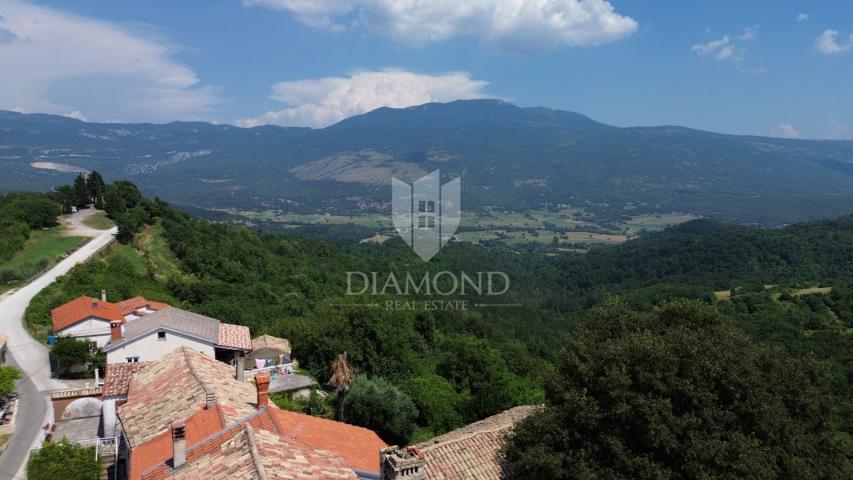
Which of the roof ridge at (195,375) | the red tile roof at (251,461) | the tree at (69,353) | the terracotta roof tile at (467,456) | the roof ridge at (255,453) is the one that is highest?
the roof ridge at (255,453)

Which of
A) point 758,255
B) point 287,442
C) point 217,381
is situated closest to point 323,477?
point 287,442

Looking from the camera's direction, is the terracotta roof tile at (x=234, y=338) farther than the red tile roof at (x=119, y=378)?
Yes

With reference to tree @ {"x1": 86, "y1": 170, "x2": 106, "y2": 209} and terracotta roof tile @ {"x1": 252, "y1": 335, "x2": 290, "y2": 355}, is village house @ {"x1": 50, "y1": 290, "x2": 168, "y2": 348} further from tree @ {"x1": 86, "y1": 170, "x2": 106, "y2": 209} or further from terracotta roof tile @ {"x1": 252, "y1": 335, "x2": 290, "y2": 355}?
tree @ {"x1": 86, "y1": 170, "x2": 106, "y2": 209}

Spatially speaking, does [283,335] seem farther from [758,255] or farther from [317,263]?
[758,255]

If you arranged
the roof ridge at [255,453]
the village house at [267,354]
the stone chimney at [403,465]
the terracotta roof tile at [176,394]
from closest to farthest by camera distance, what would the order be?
1. the roof ridge at [255,453]
2. the stone chimney at [403,465]
3. the terracotta roof tile at [176,394]
4. the village house at [267,354]

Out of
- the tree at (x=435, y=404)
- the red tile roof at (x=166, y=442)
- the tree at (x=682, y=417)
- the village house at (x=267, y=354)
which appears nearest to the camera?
the tree at (x=682, y=417)

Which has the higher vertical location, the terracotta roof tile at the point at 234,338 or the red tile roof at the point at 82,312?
the red tile roof at the point at 82,312

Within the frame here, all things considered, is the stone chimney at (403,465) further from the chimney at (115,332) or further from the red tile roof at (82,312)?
the red tile roof at (82,312)

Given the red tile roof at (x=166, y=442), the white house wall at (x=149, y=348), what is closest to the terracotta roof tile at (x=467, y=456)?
the red tile roof at (x=166, y=442)
